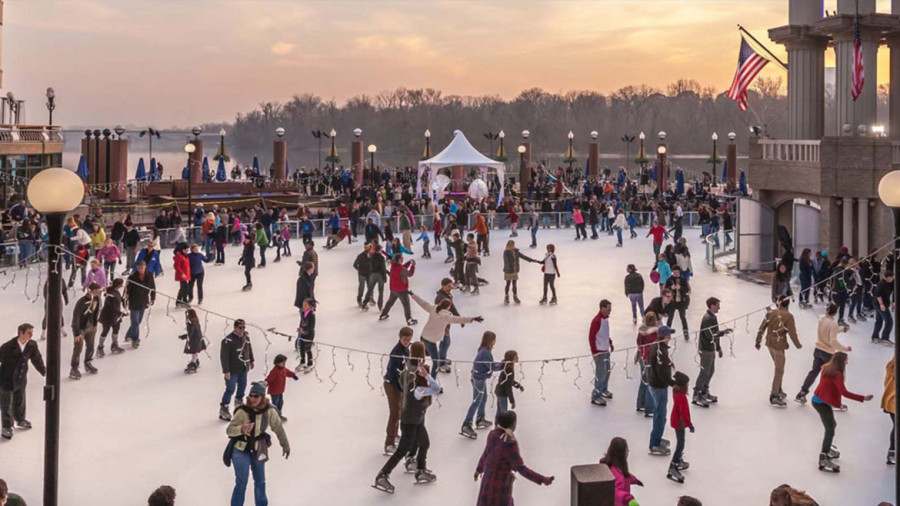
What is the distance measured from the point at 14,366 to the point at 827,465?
29.3 ft

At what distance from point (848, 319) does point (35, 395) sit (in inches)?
579

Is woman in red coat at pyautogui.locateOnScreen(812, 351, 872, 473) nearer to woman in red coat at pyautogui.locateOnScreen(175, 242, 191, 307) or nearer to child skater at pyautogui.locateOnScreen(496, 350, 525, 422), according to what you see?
child skater at pyautogui.locateOnScreen(496, 350, 525, 422)

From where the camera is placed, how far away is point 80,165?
36281mm

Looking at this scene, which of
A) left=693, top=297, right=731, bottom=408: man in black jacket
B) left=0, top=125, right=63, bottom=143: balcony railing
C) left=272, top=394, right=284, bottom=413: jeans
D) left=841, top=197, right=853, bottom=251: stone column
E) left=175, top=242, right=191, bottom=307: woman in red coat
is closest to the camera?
left=272, top=394, right=284, bottom=413: jeans

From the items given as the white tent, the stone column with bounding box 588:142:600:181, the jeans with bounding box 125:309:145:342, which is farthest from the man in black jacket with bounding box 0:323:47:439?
the stone column with bounding box 588:142:600:181

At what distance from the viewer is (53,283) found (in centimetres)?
625

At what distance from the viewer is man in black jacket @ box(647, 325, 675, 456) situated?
31.7 feet

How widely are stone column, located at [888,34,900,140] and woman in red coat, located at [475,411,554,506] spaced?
76.3 feet

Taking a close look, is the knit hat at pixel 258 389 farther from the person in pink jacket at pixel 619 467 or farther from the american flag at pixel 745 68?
the american flag at pixel 745 68

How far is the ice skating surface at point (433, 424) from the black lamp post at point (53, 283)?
280 centimetres

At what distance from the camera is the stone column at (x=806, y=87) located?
88.7 ft

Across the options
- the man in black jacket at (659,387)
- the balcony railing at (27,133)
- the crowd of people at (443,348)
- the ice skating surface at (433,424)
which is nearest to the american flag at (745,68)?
the crowd of people at (443,348)

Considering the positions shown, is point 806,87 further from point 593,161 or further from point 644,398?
point 593,161

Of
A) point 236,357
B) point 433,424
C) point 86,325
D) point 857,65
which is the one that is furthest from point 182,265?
point 857,65
